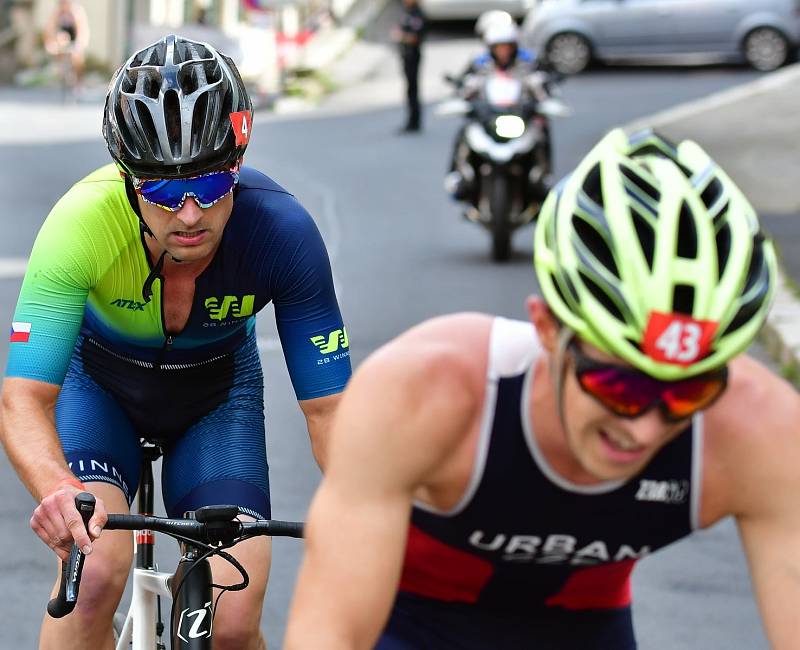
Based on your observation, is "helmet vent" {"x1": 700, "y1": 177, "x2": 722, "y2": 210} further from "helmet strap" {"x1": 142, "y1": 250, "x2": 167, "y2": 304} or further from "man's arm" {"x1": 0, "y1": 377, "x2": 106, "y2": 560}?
"helmet strap" {"x1": 142, "y1": 250, "x2": 167, "y2": 304}

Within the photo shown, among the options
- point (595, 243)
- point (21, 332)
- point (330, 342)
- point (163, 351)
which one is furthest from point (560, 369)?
point (163, 351)

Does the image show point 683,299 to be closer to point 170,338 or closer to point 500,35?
point 170,338

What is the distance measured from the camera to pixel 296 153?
841 inches

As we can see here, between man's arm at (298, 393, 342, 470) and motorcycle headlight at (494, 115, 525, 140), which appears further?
motorcycle headlight at (494, 115, 525, 140)

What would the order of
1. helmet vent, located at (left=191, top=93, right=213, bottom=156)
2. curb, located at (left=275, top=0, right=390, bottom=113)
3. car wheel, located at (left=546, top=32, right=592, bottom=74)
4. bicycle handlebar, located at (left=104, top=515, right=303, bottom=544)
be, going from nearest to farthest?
1. bicycle handlebar, located at (left=104, top=515, right=303, bottom=544)
2. helmet vent, located at (left=191, top=93, right=213, bottom=156)
3. curb, located at (left=275, top=0, right=390, bottom=113)
4. car wheel, located at (left=546, top=32, right=592, bottom=74)

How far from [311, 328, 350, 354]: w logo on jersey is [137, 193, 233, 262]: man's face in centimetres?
36

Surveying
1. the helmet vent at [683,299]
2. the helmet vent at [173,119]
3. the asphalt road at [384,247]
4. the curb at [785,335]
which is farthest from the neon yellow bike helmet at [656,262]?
the curb at [785,335]

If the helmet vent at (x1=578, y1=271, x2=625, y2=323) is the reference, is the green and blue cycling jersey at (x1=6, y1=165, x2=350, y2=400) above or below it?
below

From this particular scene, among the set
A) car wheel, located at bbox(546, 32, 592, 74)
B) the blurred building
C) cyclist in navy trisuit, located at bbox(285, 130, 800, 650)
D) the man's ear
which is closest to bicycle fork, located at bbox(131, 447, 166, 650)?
cyclist in navy trisuit, located at bbox(285, 130, 800, 650)

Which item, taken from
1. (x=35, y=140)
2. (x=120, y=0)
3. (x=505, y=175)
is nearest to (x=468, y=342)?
(x=505, y=175)

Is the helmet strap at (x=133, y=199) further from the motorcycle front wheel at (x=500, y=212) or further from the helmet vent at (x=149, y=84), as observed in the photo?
the motorcycle front wheel at (x=500, y=212)

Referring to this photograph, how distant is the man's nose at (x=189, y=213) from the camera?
4.15 metres

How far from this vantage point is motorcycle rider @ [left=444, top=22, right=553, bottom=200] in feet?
48.7

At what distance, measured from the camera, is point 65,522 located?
364cm
